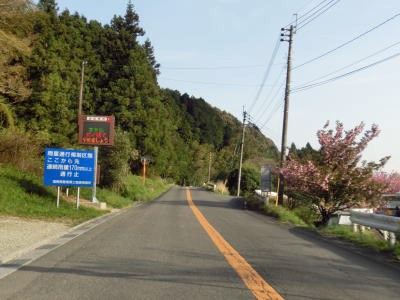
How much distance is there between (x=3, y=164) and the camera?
20.7 metres

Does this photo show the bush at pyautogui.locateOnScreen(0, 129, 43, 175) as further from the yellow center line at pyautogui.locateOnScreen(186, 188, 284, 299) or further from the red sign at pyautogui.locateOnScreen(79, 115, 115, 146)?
the yellow center line at pyautogui.locateOnScreen(186, 188, 284, 299)

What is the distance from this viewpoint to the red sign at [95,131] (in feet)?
70.0

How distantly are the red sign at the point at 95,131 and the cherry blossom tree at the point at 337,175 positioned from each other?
353 inches

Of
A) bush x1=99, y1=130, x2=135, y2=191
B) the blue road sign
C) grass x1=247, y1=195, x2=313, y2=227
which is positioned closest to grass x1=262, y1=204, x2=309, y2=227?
grass x1=247, y1=195, x2=313, y2=227

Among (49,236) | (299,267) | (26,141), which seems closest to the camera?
(299,267)

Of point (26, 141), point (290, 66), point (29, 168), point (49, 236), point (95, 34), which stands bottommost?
point (49, 236)

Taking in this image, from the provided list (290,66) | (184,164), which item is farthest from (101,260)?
(184,164)

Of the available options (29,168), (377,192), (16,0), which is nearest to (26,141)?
(29,168)

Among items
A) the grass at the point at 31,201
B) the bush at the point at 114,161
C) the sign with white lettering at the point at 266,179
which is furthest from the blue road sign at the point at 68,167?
the sign with white lettering at the point at 266,179

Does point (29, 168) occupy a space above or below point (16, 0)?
below

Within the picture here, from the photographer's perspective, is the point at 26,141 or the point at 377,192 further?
the point at 26,141

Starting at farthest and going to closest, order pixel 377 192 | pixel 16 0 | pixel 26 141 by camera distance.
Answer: pixel 26 141 → pixel 377 192 → pixel 16 0

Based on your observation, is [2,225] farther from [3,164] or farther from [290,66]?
[290,66]

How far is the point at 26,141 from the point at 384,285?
759 inches
